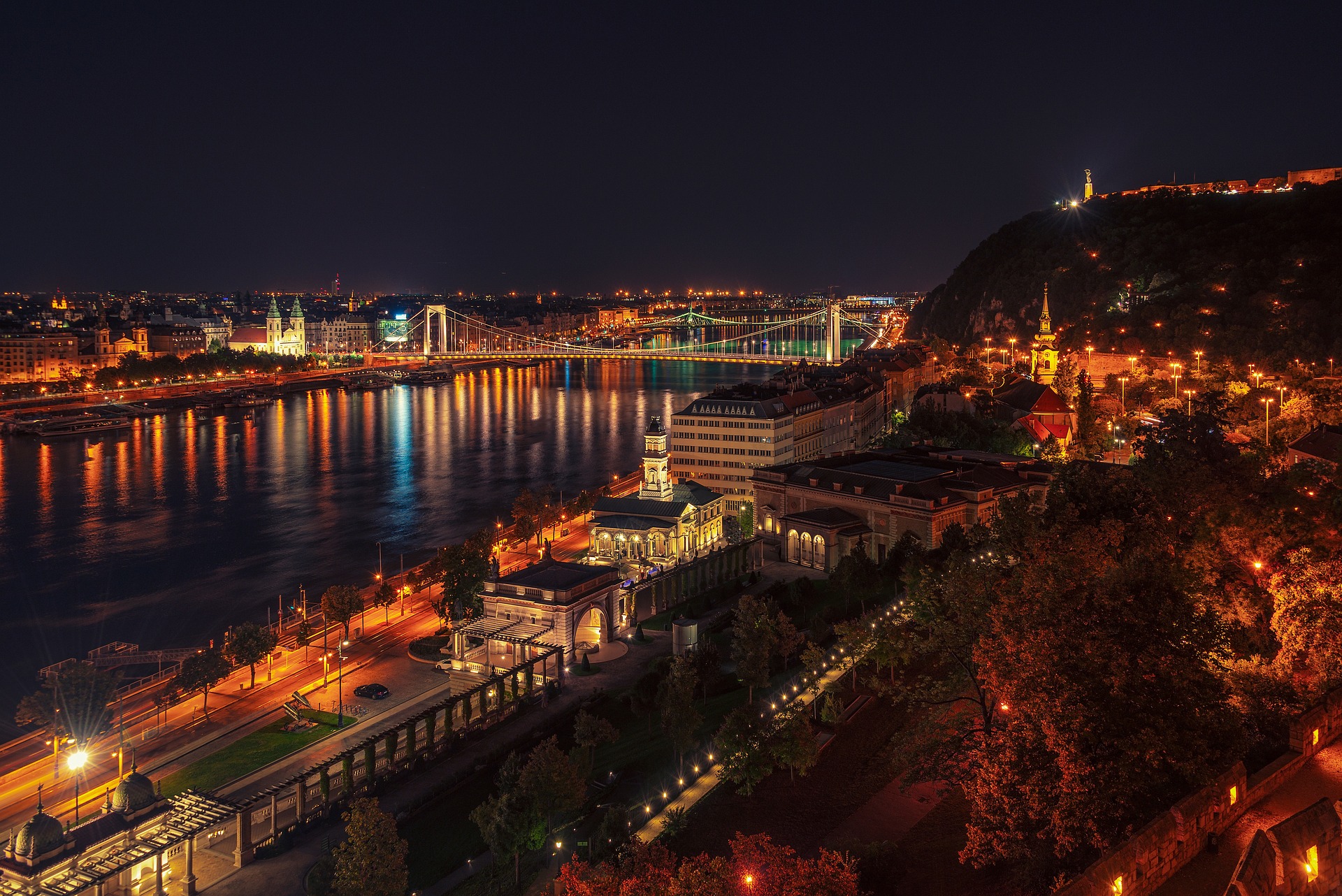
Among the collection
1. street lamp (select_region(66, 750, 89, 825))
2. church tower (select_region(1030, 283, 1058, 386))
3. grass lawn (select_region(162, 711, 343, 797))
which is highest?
church tower (select_region(1030, 283, 1058, 386))

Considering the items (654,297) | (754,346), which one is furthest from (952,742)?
(654,297)

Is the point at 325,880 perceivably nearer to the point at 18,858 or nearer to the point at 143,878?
the point at 143,878

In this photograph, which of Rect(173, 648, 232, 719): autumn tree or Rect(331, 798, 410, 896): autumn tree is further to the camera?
Rect(173, 648, 232, 719): autumn tree

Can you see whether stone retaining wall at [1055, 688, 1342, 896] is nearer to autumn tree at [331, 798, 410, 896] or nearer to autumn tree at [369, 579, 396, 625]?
autumn tree at [331, 798, 410, 896]

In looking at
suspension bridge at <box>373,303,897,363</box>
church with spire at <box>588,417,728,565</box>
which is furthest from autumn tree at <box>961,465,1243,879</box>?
suspension bridge at <box>373,303,897,363</box>

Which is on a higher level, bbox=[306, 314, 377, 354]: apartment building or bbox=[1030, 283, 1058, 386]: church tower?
bbox=[306, 314, 377, 354]: apartment building

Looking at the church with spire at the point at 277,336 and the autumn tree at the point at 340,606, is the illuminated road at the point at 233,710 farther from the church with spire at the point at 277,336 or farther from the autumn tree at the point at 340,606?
the church with spire at the point at 277,336
